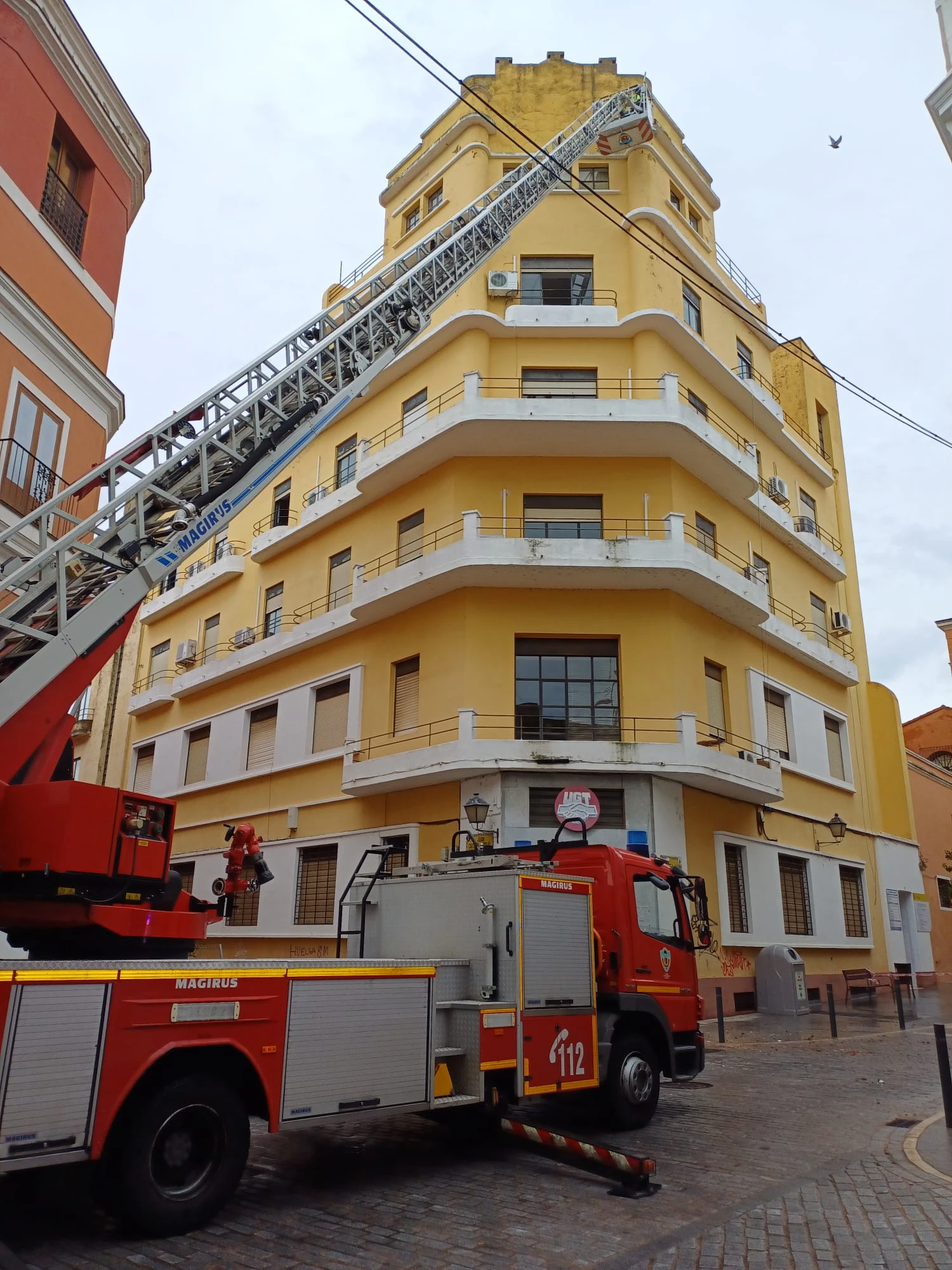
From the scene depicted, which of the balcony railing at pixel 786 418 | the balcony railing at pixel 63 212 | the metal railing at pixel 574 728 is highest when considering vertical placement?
the balcony railing at pixel 786 418

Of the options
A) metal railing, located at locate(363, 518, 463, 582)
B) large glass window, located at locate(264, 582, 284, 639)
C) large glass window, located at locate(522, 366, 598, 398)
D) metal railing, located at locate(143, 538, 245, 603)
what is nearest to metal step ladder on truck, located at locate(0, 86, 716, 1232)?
metal railing, located at locate(363, 518, 463, 582)

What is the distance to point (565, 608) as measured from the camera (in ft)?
66.2

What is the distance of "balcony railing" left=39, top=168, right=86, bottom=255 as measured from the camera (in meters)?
14.5

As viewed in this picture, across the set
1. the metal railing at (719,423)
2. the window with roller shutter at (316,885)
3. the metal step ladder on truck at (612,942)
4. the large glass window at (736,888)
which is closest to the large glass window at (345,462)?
the metal railing at (719,423)

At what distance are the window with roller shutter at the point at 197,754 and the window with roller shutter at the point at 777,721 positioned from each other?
619 inches

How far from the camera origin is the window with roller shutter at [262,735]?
2542 centimetres

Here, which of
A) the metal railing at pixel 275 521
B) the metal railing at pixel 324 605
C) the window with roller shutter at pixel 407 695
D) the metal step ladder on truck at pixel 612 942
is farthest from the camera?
the metal railing at pixel 275 521

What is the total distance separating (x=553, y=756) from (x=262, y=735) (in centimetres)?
1066

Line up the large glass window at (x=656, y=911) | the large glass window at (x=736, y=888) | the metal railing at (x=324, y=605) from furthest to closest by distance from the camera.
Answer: the metal railing at (x=324, y=605)
the large glass window at (x=736, y=888)
the large glass window at (x=656, y=911)

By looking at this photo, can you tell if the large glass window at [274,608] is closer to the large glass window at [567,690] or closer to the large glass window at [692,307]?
the large glass window at [567,690]

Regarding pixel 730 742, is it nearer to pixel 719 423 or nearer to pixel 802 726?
pixel 802 726

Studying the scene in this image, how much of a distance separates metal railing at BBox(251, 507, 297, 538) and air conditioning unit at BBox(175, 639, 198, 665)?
398 cm

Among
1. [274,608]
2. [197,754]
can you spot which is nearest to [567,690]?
[274,608]

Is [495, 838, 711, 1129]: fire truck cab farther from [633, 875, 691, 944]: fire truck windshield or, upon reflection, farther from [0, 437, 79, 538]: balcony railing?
[0, 437, 79, 538]: balcony railing
